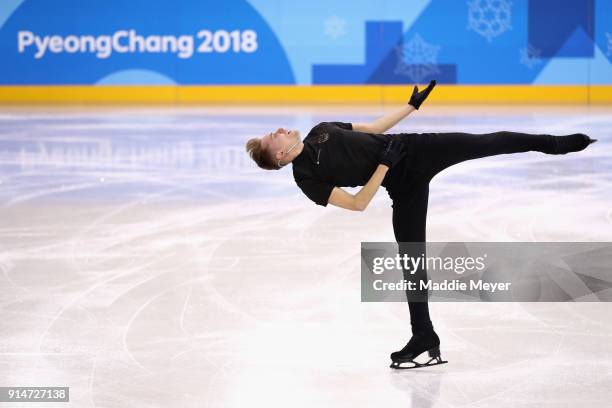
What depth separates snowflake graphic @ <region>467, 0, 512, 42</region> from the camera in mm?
19406

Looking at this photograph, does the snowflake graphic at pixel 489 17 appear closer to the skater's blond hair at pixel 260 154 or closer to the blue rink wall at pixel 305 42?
the blue rink wall at pixel 305 42

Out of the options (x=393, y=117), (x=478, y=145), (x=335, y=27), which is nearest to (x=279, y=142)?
(x=393, y=117)

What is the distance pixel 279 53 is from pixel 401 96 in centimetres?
261

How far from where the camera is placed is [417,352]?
4332 mm

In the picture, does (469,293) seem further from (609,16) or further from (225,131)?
(609,16)

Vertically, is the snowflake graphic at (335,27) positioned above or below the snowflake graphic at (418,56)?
above

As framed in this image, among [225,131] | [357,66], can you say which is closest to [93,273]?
[225,131]

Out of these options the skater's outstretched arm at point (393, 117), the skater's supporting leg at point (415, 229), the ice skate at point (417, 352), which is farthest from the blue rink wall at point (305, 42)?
the ice skate at point (417, 352)

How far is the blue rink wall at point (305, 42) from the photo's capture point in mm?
19344

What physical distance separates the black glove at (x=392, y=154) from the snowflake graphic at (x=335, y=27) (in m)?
15.9

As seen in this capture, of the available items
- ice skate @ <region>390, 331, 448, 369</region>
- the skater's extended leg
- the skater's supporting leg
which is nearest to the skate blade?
ice skate @ <region>390, 331, 448, 369</region>

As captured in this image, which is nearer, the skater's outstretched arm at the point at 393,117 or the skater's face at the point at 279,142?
the skater's face at the point at 279,142

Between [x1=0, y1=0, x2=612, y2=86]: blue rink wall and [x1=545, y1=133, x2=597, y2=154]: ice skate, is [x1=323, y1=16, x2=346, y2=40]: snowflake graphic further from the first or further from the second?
[x1=545, y1=133, x2=597, y2=154]: ice skate

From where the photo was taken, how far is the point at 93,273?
20.0 feet
